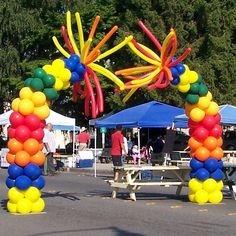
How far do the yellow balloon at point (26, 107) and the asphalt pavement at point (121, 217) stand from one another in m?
2.09

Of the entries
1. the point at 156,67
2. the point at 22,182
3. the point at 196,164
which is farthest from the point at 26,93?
the point at 196,164

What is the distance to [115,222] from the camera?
1097 centimetres

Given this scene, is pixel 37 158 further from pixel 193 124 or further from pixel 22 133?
pixel 193 124

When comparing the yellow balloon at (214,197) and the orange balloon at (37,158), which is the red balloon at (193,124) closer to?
the yellow balloon at (214,197)

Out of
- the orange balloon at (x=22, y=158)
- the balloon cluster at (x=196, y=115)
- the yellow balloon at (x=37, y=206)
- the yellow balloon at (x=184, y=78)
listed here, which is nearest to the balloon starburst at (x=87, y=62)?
the balloon cluster at (x=196, y=115)

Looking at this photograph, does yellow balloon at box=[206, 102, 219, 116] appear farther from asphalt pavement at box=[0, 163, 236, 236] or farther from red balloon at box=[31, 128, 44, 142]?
red balloon at box=[31, 128, 44, 142]

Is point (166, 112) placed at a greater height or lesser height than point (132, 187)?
greater

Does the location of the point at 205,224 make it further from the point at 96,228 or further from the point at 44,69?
the point at 44,69

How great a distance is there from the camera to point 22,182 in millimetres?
12227

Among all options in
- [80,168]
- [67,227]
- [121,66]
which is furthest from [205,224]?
[121,66]

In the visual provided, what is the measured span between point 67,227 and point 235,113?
522 inches

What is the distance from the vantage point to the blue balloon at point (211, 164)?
45.6 ft

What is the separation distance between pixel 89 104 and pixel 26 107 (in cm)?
228

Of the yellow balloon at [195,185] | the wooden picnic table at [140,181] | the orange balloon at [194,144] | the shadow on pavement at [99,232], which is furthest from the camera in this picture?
the wooden picnic table at [140,181]
